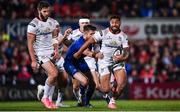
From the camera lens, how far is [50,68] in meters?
17.5

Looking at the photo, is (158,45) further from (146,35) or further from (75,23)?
(75,23)

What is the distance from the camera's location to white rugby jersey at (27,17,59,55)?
1759 cm

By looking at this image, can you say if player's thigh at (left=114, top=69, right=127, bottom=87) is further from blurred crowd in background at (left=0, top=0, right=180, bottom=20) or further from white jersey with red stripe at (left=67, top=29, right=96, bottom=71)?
blurred crowd in background at (left=0, top=0, right=180, bottom=20)

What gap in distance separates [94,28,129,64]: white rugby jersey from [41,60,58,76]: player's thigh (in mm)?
1401

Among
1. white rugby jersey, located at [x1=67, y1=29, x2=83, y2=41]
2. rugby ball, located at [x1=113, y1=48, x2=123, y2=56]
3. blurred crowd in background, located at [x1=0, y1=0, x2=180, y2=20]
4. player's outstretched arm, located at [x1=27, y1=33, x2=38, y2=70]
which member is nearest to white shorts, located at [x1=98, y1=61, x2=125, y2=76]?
rugby ball, located at [x1=113, y1=48, x2=123, y2=56]

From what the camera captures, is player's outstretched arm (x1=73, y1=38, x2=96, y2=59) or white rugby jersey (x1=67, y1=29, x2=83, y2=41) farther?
white rugby jersey (x1=67, y1=29, x2=83, y2=41)

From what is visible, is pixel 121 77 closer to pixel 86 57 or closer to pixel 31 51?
pixel 86 57

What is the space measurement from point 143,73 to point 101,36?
11.0 meters

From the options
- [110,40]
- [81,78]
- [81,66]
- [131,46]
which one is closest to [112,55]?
[110,40]

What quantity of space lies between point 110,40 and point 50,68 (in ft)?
5.99

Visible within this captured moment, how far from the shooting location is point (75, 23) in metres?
31.4

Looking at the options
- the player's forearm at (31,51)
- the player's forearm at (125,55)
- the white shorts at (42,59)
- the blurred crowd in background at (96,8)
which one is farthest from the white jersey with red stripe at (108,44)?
the blurred crowd in background at (96,8)

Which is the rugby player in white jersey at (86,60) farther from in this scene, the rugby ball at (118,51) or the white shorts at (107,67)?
the rugby ball at (118,51)

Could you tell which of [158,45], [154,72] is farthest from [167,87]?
[158,45]
